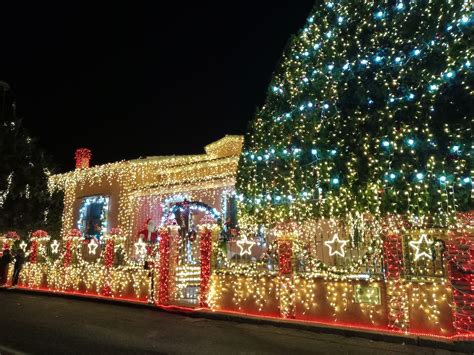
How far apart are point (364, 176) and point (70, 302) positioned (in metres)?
9.56

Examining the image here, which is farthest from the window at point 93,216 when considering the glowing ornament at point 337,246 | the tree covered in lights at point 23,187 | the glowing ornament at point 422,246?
the glowing ornament at point 422,246

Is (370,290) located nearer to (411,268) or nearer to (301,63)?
(411,268)

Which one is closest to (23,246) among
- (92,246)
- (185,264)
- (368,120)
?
(92,246)

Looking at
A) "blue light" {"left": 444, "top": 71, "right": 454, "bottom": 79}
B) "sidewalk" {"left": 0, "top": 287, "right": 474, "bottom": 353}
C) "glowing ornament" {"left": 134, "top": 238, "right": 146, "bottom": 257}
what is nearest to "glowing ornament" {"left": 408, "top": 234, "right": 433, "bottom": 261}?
"sidewalk" {"left": 0, "top": 287, "right": 474, "bottom": 353}

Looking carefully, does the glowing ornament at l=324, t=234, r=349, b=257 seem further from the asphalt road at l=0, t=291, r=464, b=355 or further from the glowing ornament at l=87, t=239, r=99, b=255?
the glowing ornament at l=87, t=239, r=99, b=255

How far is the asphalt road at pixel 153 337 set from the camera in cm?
670

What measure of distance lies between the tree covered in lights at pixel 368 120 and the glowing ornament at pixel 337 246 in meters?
0.59

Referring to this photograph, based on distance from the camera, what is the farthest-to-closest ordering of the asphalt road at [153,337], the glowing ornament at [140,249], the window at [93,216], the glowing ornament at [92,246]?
the window at [93,216]
the glowing ornament at [92,246]
the glowing ornament at [140,249]
the asphalt road at [153,337]

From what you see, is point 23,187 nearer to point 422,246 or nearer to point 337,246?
point 337,246

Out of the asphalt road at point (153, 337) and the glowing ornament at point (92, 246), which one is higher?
the glowing ornament at point (92, 246)

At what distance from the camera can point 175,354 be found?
639 centimetres

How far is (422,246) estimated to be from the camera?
326 inches

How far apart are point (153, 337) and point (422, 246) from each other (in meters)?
5.41

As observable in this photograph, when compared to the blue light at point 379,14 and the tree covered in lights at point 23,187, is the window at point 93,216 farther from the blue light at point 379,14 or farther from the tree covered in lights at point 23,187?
the blue light at point 379,14
